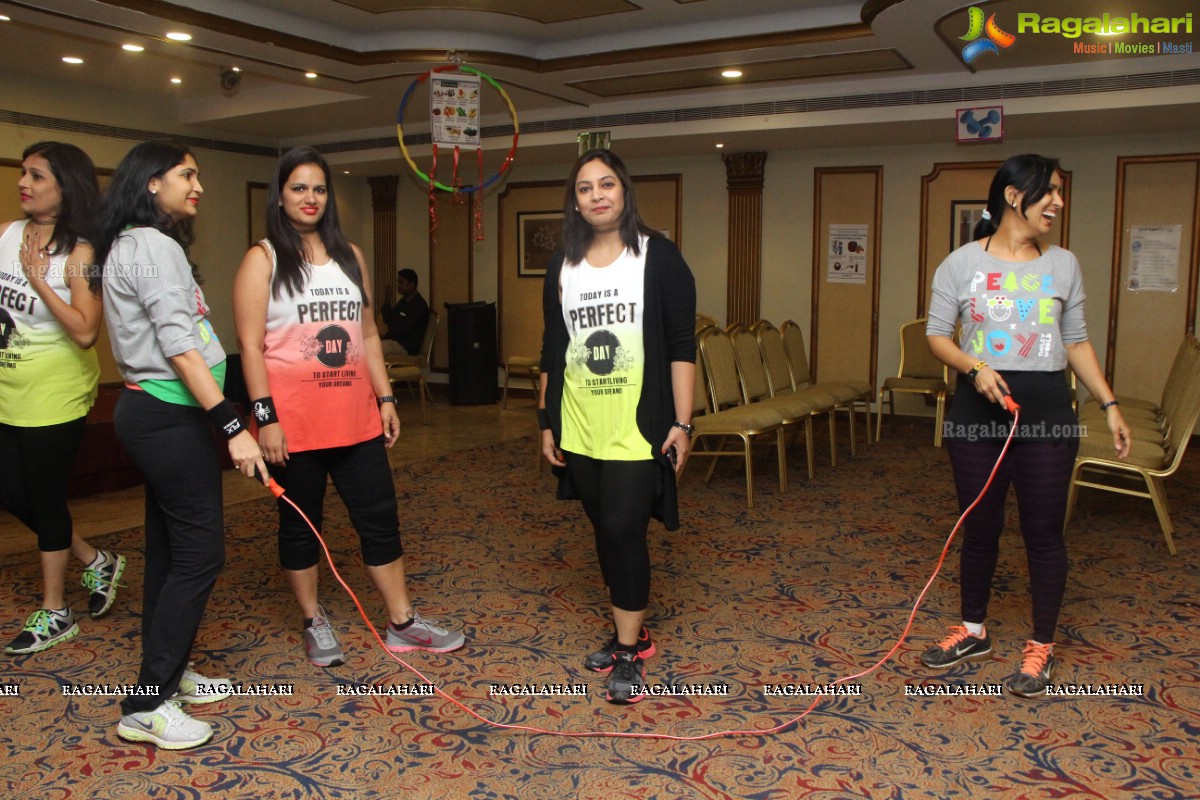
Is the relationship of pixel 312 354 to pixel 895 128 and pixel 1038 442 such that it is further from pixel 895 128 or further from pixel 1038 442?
pixel 895 128

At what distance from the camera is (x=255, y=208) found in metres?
9.68

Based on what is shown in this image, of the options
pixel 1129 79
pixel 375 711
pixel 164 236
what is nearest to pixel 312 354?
pixel 164 236

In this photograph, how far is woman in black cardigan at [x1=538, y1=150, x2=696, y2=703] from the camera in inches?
100

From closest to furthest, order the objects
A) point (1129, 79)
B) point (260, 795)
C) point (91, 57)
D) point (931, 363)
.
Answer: point (260, 795), point (1129, 79), point (91, 57), point (931, 363)

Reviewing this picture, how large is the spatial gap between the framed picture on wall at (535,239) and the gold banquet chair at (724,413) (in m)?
4.20

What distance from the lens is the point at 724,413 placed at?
5414 mm

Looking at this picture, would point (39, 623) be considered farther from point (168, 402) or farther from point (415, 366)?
point (415, 366)

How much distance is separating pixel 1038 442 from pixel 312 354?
1976 mm

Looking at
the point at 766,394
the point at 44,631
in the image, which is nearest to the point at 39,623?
the point at 44,631

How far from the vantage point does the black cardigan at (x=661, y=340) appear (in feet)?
8.36

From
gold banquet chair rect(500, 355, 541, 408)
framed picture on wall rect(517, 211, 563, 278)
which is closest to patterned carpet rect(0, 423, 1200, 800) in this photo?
gold banquet chair rect(500, 355, 541, 408)

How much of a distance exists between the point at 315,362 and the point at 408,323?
696 centimetres

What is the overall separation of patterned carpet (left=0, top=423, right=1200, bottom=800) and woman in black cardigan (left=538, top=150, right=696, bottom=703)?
1.24ft

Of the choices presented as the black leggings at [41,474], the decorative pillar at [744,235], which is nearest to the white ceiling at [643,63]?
the decorative pillar at [744,235]
